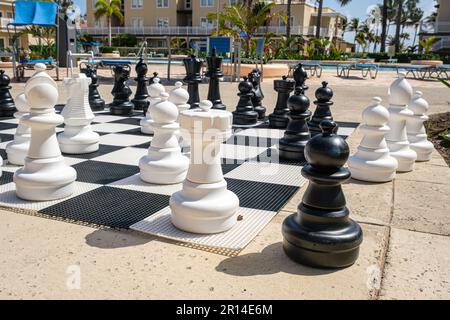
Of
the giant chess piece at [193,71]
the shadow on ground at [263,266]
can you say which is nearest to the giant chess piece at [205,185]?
the shadow on ground at [263,266]

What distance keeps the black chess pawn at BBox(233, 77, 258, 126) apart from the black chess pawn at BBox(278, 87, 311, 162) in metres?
1.40

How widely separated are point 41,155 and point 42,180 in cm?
15

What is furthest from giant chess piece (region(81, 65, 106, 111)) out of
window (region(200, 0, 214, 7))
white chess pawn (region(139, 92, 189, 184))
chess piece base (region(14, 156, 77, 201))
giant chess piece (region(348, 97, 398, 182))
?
window (region(200, 0, 214, 7))

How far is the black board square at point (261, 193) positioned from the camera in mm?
2482

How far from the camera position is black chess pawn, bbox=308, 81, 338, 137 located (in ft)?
13.2

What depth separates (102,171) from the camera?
309 centimetres

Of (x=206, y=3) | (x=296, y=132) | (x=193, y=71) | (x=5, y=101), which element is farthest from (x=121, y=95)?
(x=206, y=3)

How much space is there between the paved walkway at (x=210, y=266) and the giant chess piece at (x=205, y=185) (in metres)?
0.17

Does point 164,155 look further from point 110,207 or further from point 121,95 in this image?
point 121,95

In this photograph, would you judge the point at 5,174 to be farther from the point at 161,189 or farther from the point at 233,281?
the point at 233,281

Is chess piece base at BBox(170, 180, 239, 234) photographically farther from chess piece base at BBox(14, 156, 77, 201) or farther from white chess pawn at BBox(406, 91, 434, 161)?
white chess pawn at BBox(406, 91, 434, 161)
